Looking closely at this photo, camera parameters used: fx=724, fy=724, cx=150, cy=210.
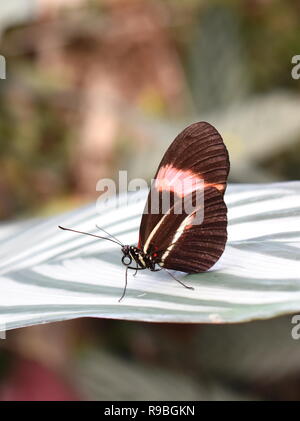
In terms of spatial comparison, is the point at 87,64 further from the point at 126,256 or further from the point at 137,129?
the point at 126,256

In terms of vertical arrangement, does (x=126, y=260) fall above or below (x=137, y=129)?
below

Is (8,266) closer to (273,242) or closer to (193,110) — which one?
(273,242)

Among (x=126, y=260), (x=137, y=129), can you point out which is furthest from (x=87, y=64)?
(x=126, y=260)

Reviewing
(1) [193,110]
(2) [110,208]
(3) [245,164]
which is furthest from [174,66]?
(2) [110,208]

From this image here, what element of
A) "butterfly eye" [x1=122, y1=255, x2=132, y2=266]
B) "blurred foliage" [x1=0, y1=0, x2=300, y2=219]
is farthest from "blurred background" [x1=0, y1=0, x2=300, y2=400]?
"butterfly eye" [x1=122, y1=255, x2=132, y2=266]

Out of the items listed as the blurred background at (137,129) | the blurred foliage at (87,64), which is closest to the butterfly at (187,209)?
the blurred background at (137,129)

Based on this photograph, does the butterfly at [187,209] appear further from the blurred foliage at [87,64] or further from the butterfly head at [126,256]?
the blurred foliage at [87,64]
